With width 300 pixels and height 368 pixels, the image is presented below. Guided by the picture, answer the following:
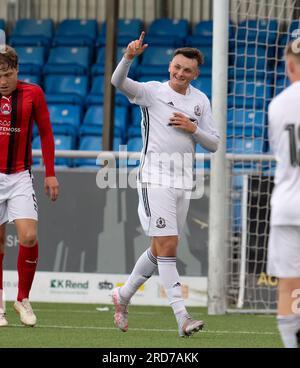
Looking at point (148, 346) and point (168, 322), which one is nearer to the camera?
point (148, 346)

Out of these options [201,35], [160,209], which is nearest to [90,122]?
[201,35]

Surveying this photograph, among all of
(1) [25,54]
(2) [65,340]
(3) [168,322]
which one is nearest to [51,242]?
(3) [168,322]

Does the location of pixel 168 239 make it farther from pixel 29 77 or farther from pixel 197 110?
pixel 29 77

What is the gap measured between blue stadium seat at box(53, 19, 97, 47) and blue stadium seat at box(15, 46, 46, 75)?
398 mm

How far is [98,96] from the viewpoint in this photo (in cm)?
1802

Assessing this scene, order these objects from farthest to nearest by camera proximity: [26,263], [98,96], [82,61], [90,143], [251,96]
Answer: [82,61]
[98,96]
[90,143]
[251,96]
[26,263]

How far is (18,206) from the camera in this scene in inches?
328

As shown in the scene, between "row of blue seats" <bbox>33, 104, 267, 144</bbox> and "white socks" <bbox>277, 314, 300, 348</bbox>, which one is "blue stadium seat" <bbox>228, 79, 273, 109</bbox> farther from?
"white socks" <bbox>277, 314, 300, 348</bbox>

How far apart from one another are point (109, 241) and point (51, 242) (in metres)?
0.60

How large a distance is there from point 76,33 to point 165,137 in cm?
1232

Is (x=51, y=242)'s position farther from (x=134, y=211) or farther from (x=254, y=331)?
(x=254, y=331)

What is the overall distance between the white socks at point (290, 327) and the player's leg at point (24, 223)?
3.26 metres

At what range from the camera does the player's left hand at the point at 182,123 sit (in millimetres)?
7883

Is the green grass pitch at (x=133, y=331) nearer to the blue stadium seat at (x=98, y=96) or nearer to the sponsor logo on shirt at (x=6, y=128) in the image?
the sponsor logo on shirt at (x=6, y=128)
